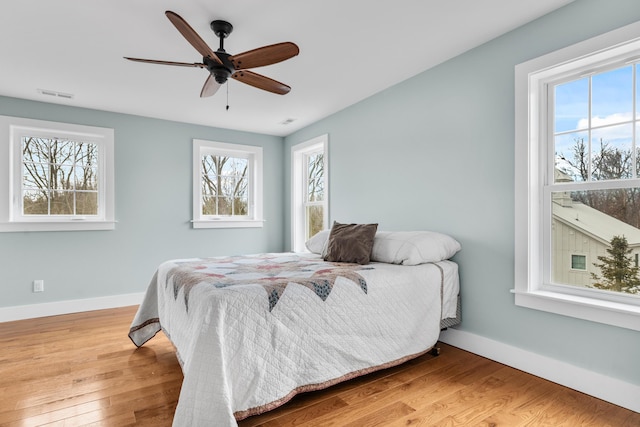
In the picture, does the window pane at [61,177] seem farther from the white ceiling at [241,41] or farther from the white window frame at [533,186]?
the white window frame at [533,186]

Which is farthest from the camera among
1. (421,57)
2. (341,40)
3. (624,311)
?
(421,57)

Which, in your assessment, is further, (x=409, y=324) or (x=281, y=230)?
(x=281, y=230)

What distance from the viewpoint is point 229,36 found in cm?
239

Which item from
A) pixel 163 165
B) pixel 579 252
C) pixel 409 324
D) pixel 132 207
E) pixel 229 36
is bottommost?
pixel 409 324

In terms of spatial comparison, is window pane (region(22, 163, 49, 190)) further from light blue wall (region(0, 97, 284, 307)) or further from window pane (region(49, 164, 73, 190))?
light blue wall (region(0, 97, 284, 307))

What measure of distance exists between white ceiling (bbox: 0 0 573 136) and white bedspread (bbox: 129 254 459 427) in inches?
64.4

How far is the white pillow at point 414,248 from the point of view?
2512 mm

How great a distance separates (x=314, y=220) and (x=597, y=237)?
3.30m

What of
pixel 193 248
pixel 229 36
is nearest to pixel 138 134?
pixel 193 248

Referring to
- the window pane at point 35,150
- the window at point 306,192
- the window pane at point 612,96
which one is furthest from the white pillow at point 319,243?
the window pane at point 35,150

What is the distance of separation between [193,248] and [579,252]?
162 inches

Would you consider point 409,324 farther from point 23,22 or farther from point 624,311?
point 23,22

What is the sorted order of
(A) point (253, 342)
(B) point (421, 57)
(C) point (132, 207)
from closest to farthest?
(A) point (253, 342) → (B) point (421, 57) → (C) point (132, 207)

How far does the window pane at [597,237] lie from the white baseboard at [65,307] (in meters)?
4.33
